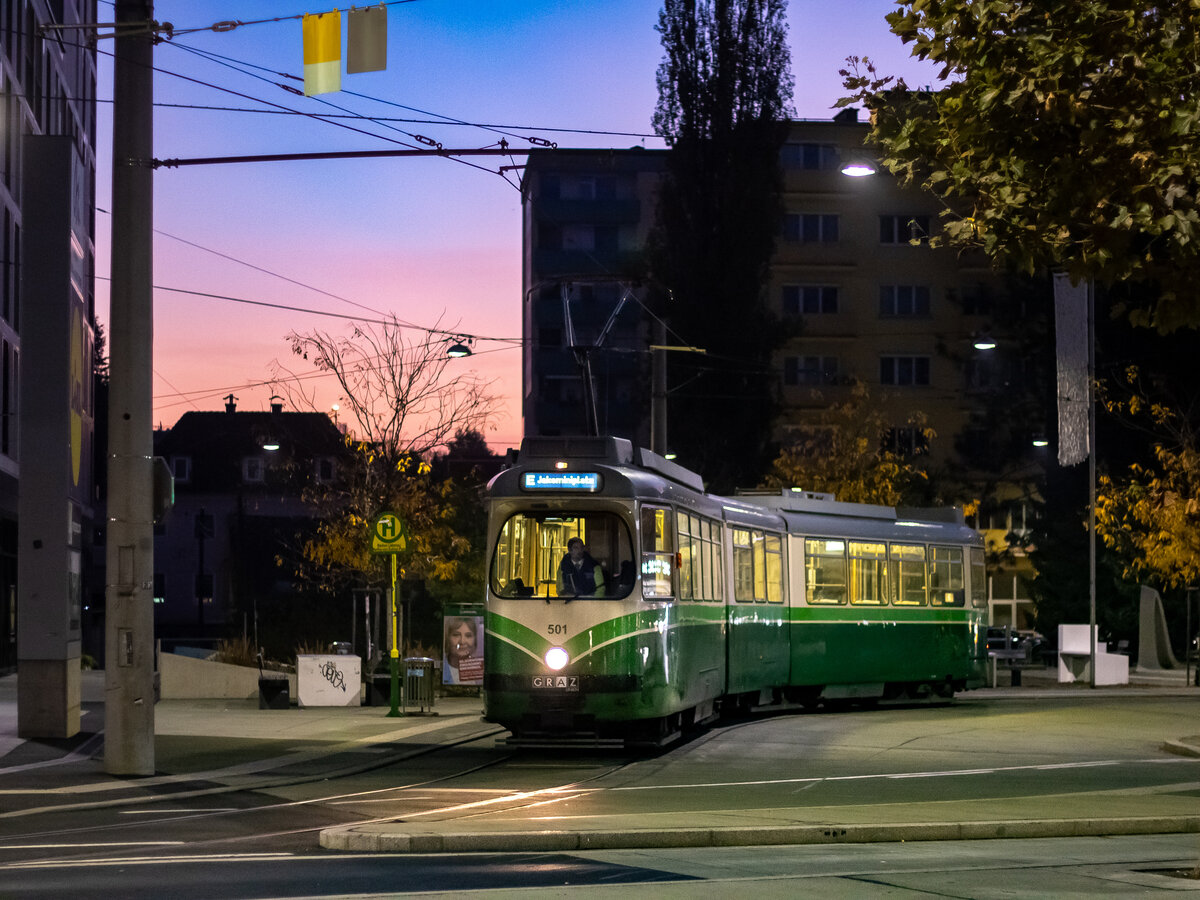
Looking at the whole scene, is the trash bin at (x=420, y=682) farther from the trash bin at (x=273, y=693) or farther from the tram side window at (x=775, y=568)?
the tram side window at (x=775, y=568)

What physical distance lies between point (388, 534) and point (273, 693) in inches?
165

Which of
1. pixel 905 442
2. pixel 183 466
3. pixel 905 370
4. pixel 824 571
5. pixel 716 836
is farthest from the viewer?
pixel 183 466

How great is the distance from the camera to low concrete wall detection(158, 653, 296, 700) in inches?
1242

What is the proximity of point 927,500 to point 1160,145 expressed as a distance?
5049cm

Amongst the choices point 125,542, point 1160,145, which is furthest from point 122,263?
point 1160,145

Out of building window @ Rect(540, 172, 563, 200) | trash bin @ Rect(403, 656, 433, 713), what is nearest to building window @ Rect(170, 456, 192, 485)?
building window @ Rect(540, 172, 563, 200)

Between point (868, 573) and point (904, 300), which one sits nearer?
point (868, 573)

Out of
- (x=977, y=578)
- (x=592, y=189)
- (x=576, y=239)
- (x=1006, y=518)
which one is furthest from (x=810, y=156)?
(x=977, y=578)

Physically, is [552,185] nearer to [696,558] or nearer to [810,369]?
[810,369]

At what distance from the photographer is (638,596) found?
67.0 feet

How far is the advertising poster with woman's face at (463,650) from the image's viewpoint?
29922 mm

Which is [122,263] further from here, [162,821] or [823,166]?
[823,166]

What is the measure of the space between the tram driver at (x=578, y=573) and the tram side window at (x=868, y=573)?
9967mm

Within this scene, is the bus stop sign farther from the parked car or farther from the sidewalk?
the parked car
